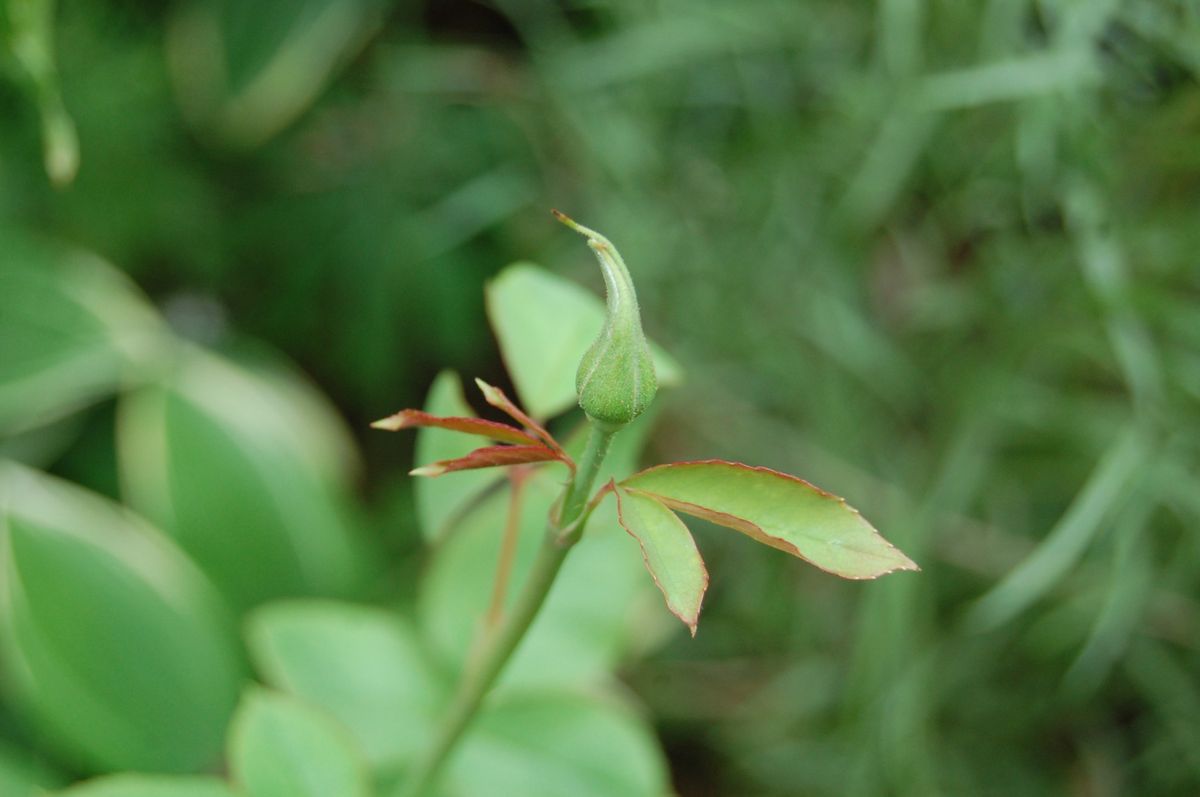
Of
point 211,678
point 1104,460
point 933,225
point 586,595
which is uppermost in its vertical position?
point 933,225

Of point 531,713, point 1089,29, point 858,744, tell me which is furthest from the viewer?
point 858,744

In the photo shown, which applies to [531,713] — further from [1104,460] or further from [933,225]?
[933,225]

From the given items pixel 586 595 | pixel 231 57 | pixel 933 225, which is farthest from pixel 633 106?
pixel 586 595

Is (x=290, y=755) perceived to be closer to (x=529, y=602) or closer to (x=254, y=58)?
(x=529, y=602)

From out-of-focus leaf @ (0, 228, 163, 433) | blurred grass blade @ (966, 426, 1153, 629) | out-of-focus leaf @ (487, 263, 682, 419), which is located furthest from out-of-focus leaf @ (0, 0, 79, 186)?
blurred grass blade @ (966, 426, 1153, 629)

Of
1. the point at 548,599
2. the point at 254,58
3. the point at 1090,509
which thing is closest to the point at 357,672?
the point at 548,599

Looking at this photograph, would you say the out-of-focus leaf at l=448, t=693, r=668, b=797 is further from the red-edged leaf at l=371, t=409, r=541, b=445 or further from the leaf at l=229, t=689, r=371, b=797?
the red-edged leaf at l=371, t=409, r=541, b=445

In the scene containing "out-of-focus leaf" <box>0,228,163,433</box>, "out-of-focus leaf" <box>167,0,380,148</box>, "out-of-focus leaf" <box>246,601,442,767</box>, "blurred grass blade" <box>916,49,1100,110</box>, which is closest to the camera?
"out-of-focus leaf" <box>246,601,442,767</box>
